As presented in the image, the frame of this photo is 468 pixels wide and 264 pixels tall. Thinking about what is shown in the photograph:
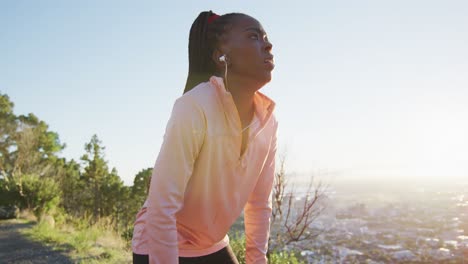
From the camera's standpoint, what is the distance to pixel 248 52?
1620mm

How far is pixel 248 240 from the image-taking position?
1.92 metres

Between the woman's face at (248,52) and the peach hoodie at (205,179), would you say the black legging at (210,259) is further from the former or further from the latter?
the woman's face at (248,52)

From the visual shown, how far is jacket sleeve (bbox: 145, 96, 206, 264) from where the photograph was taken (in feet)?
4.36

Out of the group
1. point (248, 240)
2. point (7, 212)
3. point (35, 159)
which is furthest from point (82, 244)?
point (35, 159)

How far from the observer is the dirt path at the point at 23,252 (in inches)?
268

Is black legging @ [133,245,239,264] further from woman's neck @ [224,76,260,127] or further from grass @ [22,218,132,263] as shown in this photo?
grass @ [22,218,132,263]

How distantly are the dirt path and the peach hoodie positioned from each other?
5.90 meters

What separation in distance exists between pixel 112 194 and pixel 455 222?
75.1ft

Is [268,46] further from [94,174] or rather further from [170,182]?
[94,174]

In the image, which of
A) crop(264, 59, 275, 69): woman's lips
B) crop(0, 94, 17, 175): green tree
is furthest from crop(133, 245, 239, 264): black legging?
crop(0, 94, 17, 175): green tree

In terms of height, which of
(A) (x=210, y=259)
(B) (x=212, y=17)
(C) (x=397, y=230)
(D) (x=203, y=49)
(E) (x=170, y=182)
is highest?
(B) (x=212, y=17)

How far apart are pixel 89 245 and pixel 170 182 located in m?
7.24

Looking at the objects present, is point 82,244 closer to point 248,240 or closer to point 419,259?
point 248,240

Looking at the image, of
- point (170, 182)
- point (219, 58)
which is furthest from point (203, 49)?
point (170, 182)
